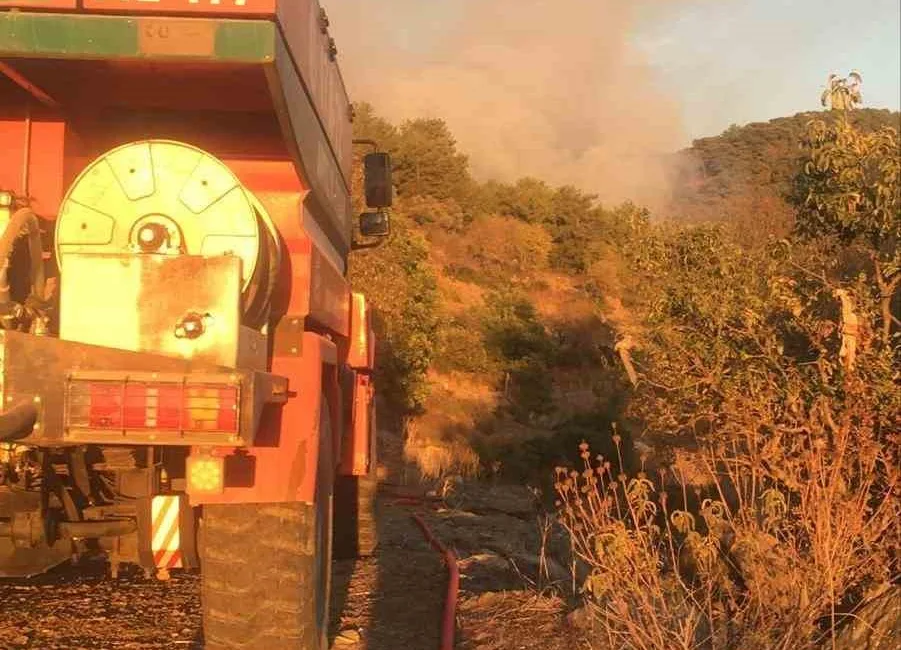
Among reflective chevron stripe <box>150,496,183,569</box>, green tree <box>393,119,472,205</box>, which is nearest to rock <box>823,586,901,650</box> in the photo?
reflective chevron stripe <box>150,496,183,569</box>

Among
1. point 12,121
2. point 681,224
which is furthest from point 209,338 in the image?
point 681,224

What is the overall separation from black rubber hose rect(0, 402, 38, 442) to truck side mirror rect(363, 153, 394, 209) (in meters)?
4.36

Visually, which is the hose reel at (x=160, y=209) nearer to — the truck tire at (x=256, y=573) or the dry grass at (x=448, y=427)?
the truck tire at (x=256, y=573)

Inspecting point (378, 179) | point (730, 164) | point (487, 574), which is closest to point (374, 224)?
point (378, 179)

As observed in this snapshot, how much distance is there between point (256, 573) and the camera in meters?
3.81

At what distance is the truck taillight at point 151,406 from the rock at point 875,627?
3107mm

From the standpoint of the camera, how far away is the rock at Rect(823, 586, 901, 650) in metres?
4.42

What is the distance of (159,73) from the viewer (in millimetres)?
3717

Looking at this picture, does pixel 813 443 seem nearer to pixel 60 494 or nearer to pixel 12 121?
pixel 60 494

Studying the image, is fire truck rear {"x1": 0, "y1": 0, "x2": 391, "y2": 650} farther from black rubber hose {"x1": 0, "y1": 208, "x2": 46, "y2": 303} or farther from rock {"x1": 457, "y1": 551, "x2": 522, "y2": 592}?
rock {"x1": 457, "y1": 551, "x2": 522, "y2": 592}

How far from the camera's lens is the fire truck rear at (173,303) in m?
3.10

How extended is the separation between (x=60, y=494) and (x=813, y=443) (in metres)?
3.64

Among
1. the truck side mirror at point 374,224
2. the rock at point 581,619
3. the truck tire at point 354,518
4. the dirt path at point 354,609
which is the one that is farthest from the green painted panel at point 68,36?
the truck tire at point 354,518

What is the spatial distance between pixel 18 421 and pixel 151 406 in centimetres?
38
